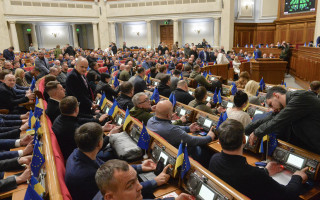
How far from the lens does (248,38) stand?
53.7 ft

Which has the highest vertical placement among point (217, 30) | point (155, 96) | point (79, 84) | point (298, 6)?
point (298, 6)

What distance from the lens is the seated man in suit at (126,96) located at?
386 cm

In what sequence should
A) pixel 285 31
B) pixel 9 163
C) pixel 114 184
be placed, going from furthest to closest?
pixel 285 31, pixel 9 163, pixel 114 184

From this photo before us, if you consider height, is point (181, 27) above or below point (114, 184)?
above

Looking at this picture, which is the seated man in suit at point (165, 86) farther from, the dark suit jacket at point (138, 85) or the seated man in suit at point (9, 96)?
the seated man in suit at point (9, 96)

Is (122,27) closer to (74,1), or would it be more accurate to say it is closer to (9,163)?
(74,1)

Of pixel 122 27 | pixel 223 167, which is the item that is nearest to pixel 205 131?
pixel 223 167

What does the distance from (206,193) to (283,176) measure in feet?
3.00

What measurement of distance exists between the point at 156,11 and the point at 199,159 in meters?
15.6

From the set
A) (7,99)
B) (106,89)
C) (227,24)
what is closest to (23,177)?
(7,99)

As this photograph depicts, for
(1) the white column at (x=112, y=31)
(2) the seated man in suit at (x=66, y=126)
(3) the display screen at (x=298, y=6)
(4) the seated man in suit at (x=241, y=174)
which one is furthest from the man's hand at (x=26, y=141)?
(1) the white column at (x=112, y=31)

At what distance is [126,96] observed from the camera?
3965mm

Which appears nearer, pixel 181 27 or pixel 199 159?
pixel 199 159

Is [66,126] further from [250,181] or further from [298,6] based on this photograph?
[298,6]
